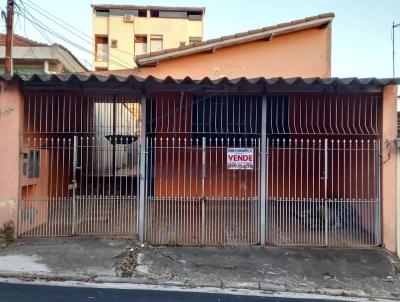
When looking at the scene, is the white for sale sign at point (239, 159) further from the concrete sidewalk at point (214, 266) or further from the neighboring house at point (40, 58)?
the neighboring house at point (40, 58)

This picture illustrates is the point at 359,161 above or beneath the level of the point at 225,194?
above

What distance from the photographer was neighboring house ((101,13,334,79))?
40.3ft

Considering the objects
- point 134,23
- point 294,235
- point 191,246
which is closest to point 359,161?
point 294,235

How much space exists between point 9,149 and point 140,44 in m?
34.3

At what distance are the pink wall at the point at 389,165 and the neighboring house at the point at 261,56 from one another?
18.2 feet

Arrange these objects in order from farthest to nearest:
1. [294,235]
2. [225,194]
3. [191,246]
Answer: [225,194]
[294,235]
[191,246]

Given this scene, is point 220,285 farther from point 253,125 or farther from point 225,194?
point 253,125

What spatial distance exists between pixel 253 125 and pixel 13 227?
5.89m

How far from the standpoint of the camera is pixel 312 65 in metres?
12.6

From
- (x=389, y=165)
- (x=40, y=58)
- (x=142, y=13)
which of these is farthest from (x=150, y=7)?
(x=389, y=165)

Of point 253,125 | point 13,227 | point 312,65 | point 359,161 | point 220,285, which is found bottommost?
point 220,285

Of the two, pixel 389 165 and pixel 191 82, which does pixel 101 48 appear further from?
pixel 389 165

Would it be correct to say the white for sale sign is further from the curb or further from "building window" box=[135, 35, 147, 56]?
"building window" box=[135, 35, 147, 56]

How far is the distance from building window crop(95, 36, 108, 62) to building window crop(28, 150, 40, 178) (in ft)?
107
